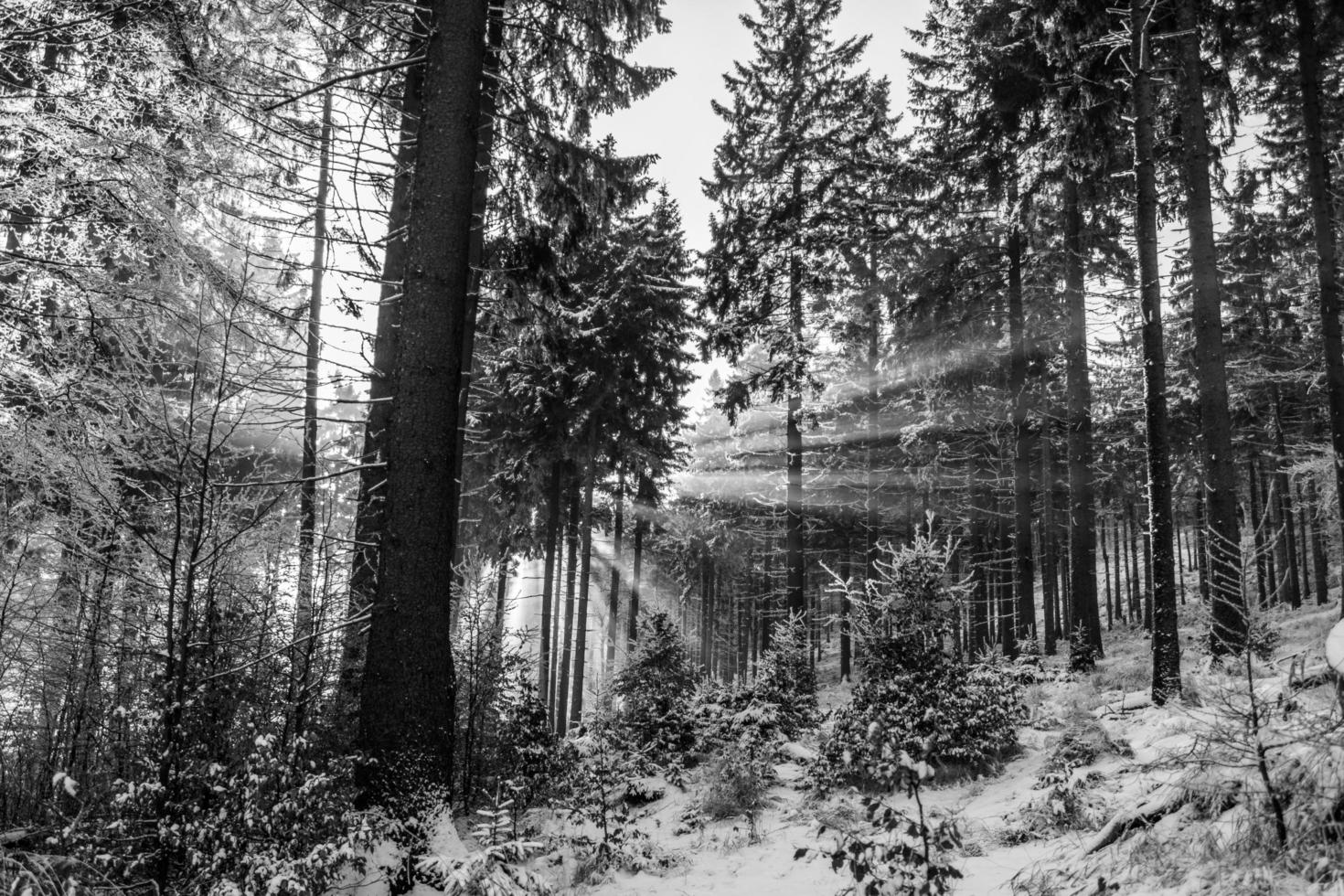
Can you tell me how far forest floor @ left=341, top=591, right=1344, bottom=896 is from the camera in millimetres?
2881

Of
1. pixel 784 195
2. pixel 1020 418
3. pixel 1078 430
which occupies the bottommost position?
pixel 1078 430

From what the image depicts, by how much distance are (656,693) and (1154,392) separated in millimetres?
8290

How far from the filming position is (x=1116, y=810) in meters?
4.71

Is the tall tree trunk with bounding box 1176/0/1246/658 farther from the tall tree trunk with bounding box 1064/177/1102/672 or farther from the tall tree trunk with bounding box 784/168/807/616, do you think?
the tall tree trunk with bounding box 784/168/807/616

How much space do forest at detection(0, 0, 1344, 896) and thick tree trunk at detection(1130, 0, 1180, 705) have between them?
0.24ft

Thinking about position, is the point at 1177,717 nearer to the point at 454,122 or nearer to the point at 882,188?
the point at 454,122

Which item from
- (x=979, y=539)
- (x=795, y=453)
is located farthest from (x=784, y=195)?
(x=979, y=539)

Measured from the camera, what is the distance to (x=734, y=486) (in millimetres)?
28891

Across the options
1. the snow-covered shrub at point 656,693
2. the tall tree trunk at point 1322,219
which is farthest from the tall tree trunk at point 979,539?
the snow-covered shrub at point 656,693

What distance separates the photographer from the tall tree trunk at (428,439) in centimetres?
455

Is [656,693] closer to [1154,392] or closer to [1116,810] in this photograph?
[1116,810]

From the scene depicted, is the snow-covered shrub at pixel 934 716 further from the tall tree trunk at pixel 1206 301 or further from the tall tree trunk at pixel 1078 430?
the tall tree trunk at pixel 1078 430

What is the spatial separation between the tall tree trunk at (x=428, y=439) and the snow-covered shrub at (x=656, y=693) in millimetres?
6163

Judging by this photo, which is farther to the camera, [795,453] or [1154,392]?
[795,453]
